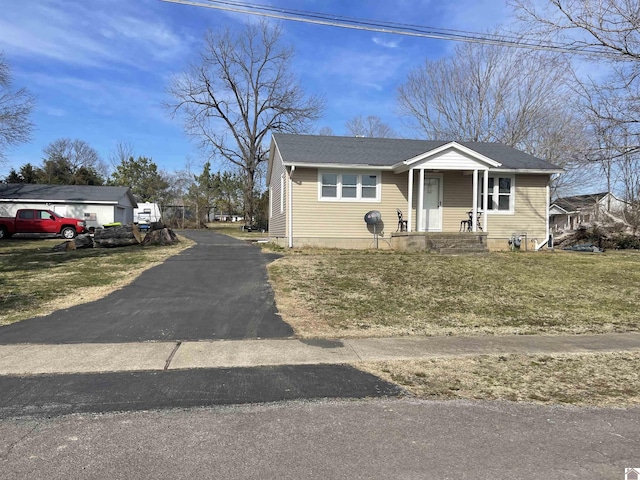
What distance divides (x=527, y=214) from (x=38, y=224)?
26.2 meters

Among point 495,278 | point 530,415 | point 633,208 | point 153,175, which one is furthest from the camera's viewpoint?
point 153,175

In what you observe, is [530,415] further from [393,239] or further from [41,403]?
[393,239]

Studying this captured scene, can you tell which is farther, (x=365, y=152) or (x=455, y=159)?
(x=365, y=152)

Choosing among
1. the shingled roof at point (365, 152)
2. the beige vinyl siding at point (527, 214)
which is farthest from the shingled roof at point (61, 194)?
the beige vinyl siding at point (527, 214)

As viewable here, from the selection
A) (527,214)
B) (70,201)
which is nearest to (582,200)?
(527,214)

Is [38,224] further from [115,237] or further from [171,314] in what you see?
[171,314]

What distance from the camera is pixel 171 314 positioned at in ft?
24.8

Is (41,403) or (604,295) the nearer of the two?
(41,403)

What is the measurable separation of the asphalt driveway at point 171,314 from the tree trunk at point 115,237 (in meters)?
7.45

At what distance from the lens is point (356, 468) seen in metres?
3.00

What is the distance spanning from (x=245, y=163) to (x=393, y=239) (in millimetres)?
30156

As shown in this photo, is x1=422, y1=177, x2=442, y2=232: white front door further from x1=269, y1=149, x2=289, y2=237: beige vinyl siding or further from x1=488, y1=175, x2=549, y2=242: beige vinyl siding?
x1=269, y1=149, x2=289, y2=237: beige vinyl siding

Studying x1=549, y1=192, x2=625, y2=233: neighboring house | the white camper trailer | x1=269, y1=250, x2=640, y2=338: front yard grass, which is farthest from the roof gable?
the white camper trailer

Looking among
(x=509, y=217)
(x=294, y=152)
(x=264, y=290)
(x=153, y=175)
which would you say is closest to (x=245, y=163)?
(x=153, y=175)
